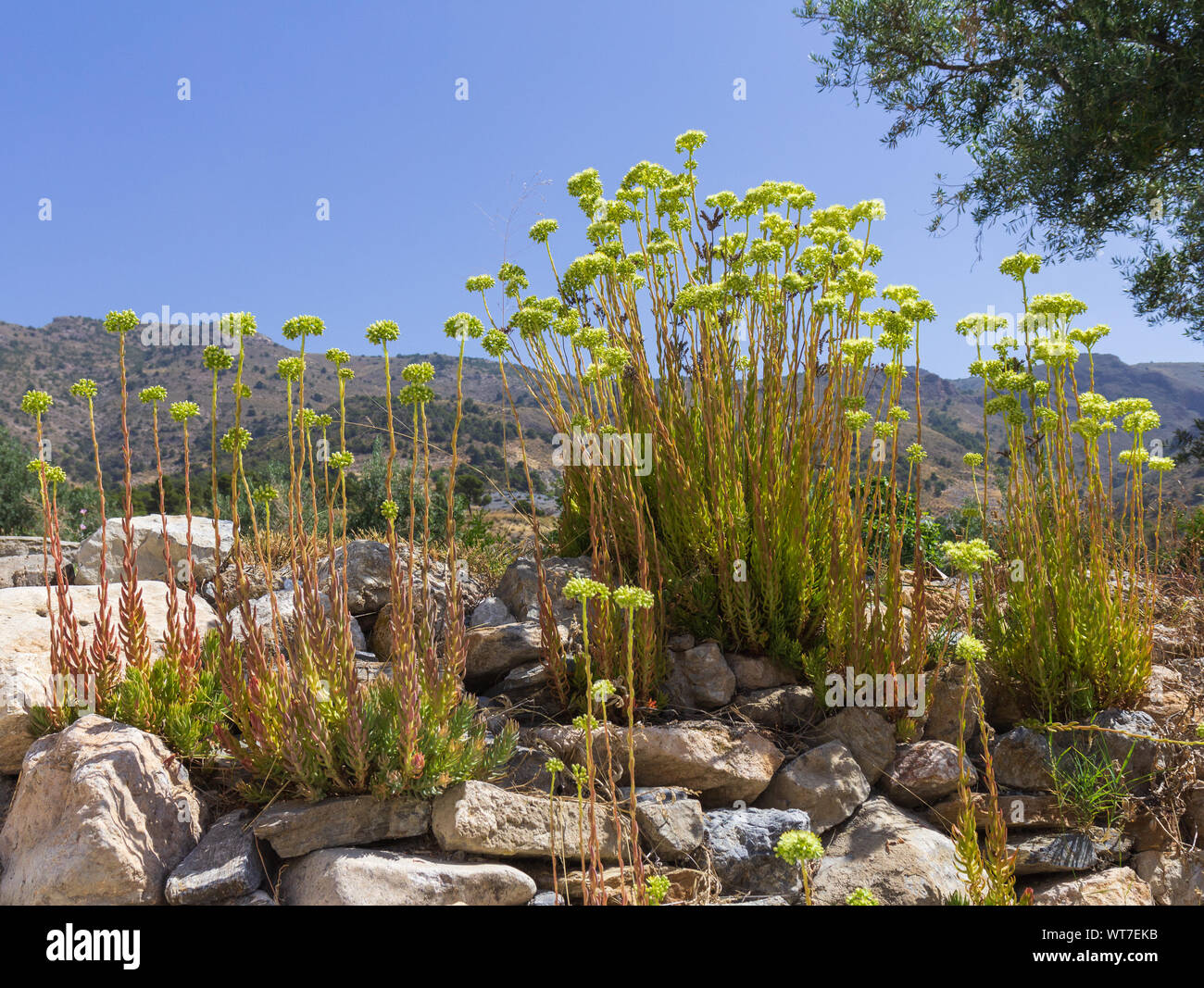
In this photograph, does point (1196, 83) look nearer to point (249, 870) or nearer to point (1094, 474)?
point (1094, 474)

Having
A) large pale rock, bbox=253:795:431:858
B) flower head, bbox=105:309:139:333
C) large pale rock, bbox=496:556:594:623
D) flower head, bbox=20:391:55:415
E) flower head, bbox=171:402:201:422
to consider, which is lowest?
large pale rock, bbox=253:795:431:858

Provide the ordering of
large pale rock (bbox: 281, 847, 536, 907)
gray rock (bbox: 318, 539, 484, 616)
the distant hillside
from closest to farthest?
large pale rock (bbox: 281, 847, 536, 907) → gray rock (bbox: 318, 539, 484, 616) → the distant hillside

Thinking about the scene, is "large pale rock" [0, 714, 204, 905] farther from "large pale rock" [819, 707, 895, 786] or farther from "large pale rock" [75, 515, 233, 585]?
"large pale rock" [819, 707, 895, 786]

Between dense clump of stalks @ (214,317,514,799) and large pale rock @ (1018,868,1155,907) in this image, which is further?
large pale rock @ (1018,868,1155,907)

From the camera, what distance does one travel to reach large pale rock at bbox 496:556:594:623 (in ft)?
15.6

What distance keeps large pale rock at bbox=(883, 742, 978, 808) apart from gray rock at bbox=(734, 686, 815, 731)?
0.50 meters

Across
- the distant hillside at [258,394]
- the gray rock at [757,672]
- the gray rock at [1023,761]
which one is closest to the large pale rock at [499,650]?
the gray rock at [757,672]

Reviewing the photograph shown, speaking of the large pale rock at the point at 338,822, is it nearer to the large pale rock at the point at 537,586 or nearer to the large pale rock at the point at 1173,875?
the large pale rock at the point at 537,586

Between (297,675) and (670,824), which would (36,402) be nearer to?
(297,675)

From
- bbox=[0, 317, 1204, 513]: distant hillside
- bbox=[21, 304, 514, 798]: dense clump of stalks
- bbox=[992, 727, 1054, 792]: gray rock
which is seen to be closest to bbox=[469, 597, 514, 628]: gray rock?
bbox=[21, 304, 514, 798]: dense clump of stalks

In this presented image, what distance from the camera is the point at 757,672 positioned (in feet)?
14.6

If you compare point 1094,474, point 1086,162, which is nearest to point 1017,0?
point 1086,162

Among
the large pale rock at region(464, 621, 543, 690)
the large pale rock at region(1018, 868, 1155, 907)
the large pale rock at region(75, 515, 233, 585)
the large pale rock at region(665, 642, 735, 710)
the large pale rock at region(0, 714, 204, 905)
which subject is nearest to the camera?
the large pale rock at region(0, 714, 204, 905)

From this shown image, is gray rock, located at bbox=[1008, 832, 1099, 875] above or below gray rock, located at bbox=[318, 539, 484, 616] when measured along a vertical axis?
below
